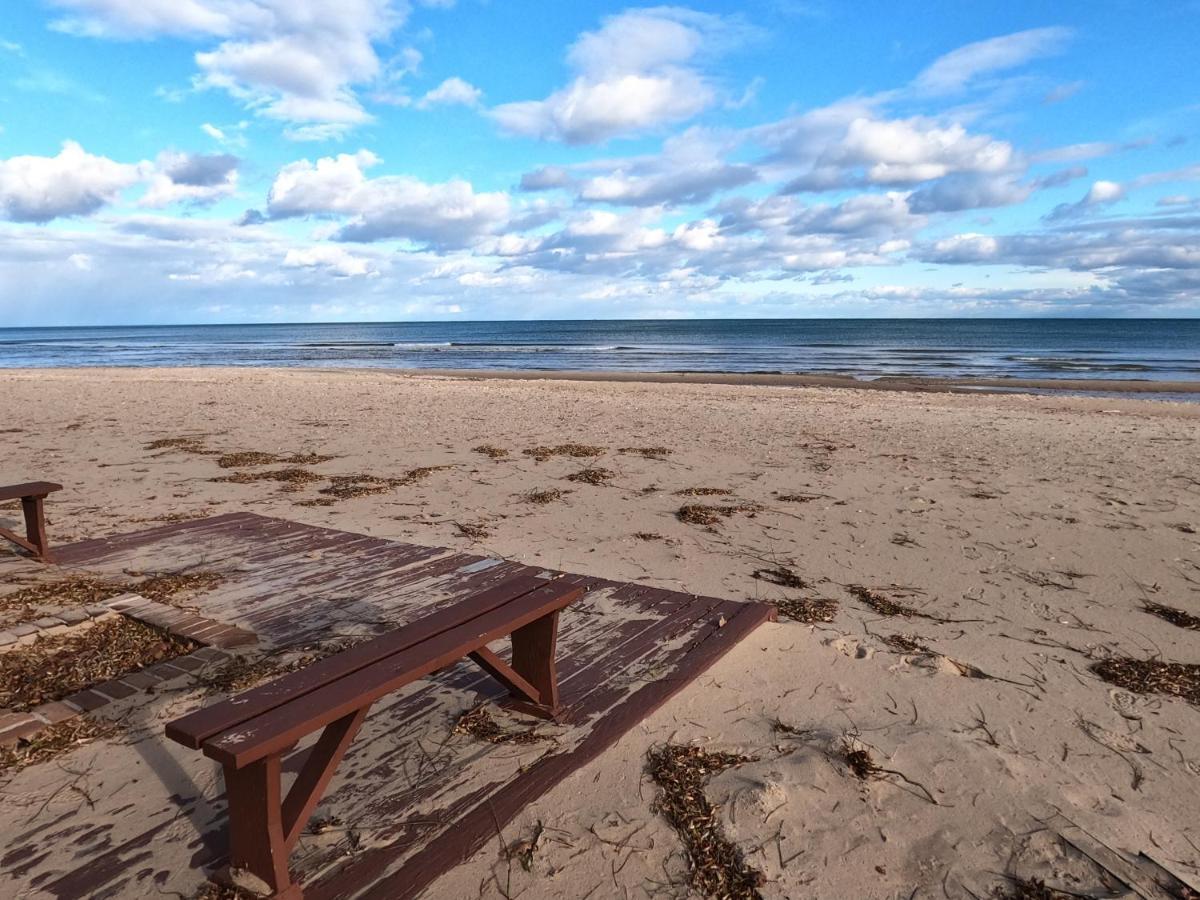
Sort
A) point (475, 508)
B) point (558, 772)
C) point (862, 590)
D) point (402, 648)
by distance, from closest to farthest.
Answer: point (402, 648) < point (558, 772) < point (862, 590) < point (475, 508)

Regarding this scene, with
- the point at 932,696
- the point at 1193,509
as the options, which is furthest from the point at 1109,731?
the point at 1193,509

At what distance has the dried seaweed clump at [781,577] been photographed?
541cm

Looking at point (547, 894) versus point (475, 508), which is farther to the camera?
point (475, 508)

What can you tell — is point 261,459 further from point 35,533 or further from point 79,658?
point 79,658

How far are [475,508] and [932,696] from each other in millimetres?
4673

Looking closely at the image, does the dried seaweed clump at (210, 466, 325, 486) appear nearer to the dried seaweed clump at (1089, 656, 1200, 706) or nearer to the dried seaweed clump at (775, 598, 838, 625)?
the dried seaweed clump at (775, 598, 838, 625)

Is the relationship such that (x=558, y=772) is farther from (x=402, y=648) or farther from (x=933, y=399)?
(x=933, y=399)

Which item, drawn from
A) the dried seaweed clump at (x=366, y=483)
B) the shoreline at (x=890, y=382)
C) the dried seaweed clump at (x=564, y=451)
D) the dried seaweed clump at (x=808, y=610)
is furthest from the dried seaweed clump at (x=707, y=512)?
the shoreline at (x=890, y=382)

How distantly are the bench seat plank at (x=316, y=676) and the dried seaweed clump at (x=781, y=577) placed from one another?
260 cm

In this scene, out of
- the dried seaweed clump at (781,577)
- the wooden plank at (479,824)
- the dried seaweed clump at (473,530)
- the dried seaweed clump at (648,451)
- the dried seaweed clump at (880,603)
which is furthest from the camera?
the dried seaweed clump at (648,451)

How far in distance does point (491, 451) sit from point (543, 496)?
2.61m

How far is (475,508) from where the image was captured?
24.3 ft

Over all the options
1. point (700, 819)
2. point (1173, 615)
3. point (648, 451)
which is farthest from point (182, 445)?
point (1173, 615)

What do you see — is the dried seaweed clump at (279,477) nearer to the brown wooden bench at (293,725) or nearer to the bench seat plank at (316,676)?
the bench seat plank at (316,676)
